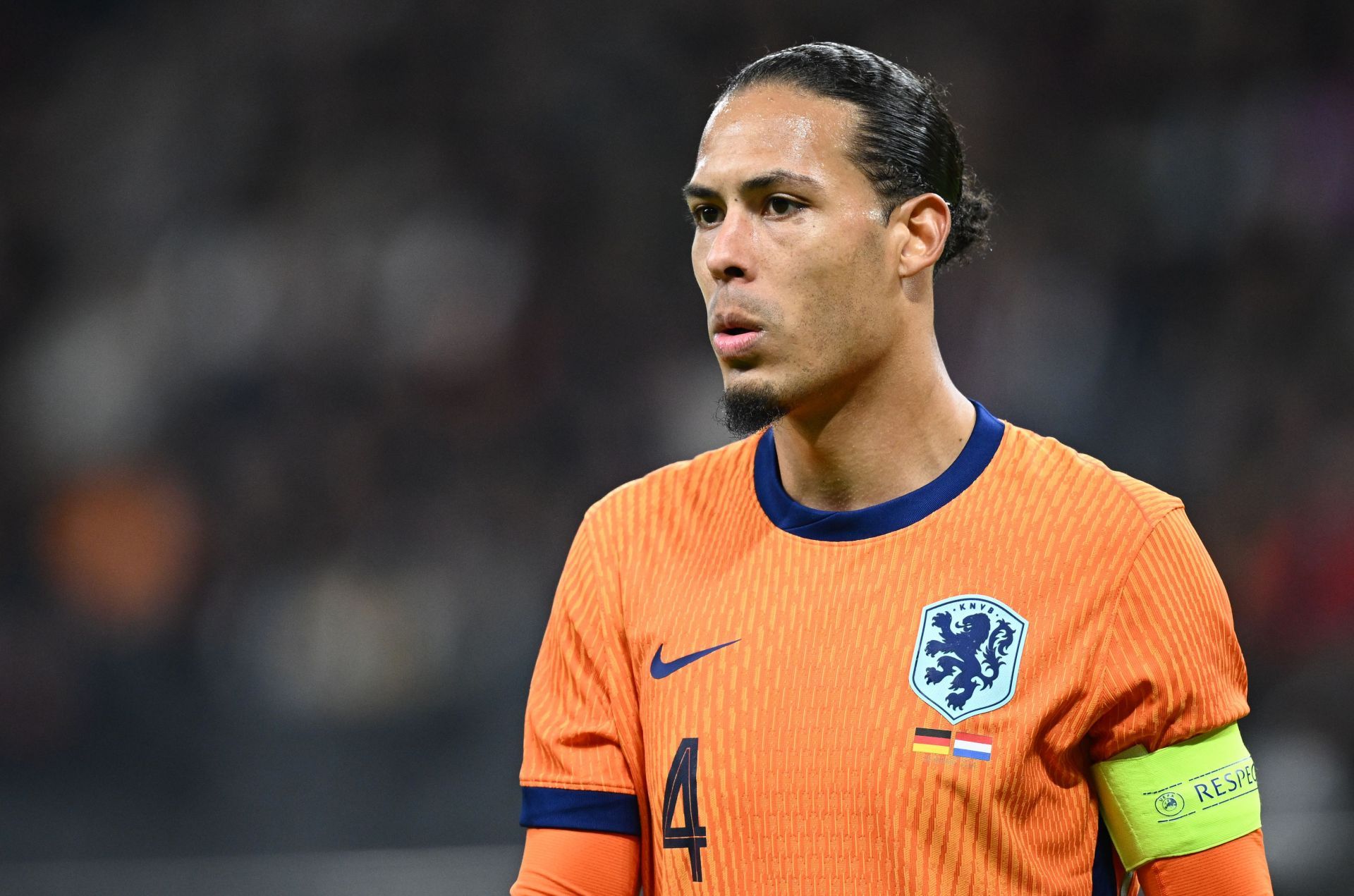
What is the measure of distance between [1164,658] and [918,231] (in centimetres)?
52

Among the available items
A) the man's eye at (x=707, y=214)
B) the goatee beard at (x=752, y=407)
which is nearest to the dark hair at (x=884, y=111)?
the man's eye at (x=707, y=214)

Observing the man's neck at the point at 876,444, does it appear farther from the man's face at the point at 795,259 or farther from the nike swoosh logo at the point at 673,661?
the nike swoosh logo at the point at 673,661

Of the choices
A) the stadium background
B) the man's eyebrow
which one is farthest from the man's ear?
the stadium background

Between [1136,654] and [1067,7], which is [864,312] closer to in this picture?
[1136,654]

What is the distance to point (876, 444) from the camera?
4.86 feet

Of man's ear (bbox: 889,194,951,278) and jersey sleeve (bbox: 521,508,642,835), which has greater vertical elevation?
man's ear (bbox: 889,194,951,278)

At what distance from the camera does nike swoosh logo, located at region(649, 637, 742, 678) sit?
1.42 meters

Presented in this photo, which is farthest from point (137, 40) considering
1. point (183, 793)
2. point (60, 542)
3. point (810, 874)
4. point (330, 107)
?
point (810, 874)

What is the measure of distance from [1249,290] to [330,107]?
9.27 feet

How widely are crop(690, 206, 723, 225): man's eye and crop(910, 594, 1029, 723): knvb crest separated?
0.47 m

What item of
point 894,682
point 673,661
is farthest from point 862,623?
point 673,661

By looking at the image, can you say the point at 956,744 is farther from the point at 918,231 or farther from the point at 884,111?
the point at 884,111

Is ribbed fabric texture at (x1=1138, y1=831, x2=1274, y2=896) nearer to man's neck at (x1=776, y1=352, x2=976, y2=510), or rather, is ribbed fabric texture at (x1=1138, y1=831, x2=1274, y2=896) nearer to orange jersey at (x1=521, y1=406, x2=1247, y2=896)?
orange jersey at (x1=521, y1=406, x2=1247, y2=896)

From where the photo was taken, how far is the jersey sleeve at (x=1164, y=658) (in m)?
1.33
